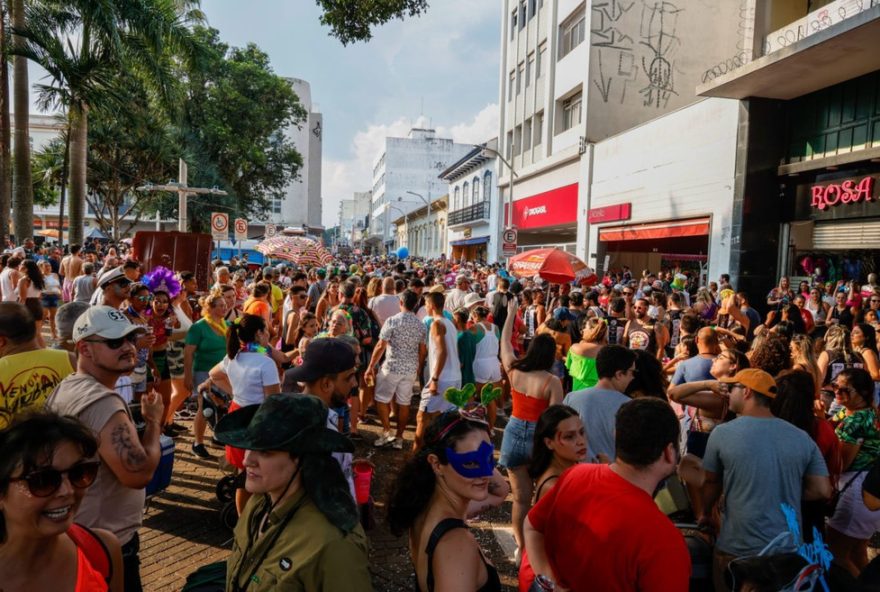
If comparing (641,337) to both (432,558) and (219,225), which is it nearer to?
(432,558)

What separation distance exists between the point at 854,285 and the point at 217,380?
12.9 meters

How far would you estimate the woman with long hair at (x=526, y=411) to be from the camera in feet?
13.7

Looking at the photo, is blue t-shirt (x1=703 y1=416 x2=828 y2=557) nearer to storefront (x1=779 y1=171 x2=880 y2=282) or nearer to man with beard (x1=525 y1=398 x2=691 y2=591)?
man with beard (x1=525 y1=398 x2=691 y2=591)

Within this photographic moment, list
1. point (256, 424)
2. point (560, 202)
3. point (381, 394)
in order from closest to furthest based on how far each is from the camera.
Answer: point (256, 424), point (381, 394), point (560, 202)

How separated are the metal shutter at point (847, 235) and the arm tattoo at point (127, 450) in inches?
552

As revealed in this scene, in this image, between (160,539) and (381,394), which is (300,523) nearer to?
(160,539)

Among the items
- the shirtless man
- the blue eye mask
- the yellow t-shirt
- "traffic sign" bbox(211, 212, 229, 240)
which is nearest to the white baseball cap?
the yellow t-shirt

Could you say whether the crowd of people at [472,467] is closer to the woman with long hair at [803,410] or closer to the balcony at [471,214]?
the woman with long hair at [803,410]

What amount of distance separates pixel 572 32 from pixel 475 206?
15.0 metres

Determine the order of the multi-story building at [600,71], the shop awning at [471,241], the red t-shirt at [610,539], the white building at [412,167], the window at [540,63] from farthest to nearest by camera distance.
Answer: the white building at [412,167] → the shop awning at [471,241] → the window at [540,63] → the multi-story building at [600,71] → the red t-shirt at [610,539]

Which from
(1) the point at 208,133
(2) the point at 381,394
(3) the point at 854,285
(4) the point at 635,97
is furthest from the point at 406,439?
(1) the point at 208,133

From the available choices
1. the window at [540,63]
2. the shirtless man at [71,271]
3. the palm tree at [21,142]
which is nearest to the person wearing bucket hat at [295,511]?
the shirtless man at [71,271]

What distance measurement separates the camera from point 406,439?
23.4 feet

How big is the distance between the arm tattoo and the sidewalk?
1828 millimetres
